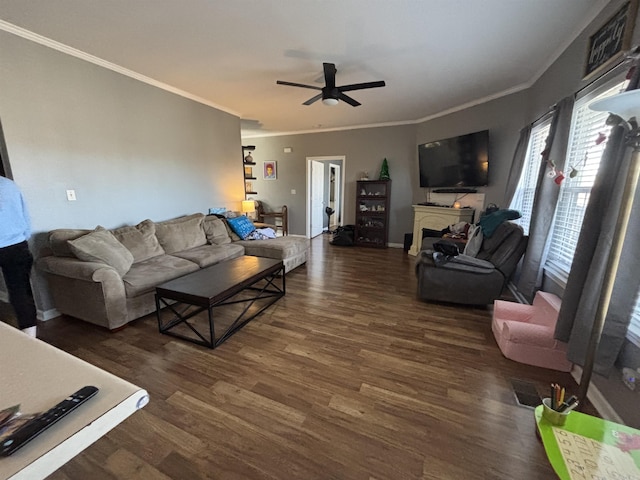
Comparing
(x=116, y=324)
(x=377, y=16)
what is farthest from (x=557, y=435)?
(x=116, y=324)

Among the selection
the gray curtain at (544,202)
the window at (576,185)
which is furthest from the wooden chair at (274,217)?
the window at (576,185)

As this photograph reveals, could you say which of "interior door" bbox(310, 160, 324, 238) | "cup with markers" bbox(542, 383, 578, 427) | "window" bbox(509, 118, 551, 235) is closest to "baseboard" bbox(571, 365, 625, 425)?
"cup with markers" bbox(542, 383, 578, 427)

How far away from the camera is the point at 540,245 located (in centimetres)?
257

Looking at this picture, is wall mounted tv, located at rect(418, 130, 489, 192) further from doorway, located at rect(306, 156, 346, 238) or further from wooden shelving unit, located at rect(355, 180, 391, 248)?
doorway, located at rect(306, 156, 346, 238)

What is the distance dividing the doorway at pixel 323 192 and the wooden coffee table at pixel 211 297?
371cm

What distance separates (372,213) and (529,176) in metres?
3.05

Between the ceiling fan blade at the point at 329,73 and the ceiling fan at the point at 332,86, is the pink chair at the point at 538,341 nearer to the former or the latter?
the ceiling fan at the point at 332,86

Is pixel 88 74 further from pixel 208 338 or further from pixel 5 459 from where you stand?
pixel 5 459

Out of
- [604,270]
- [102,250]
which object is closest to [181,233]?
[102,250]

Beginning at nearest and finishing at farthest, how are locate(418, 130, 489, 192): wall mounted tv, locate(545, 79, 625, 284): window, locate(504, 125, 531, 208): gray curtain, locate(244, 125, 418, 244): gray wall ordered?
locate(545, 79, 625, 284): window
locate(504, 125, 531, 208): gray curtain
locate(418, 130, 489, 192): wall mounted tv
locate(244, 125, 418, 244): gray wall

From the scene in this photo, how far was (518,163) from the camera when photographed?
3432 mm

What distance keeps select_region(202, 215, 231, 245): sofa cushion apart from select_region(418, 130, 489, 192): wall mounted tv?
152 inches

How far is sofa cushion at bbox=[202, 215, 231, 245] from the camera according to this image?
4035mm

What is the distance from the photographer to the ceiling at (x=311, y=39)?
81.2 inches
